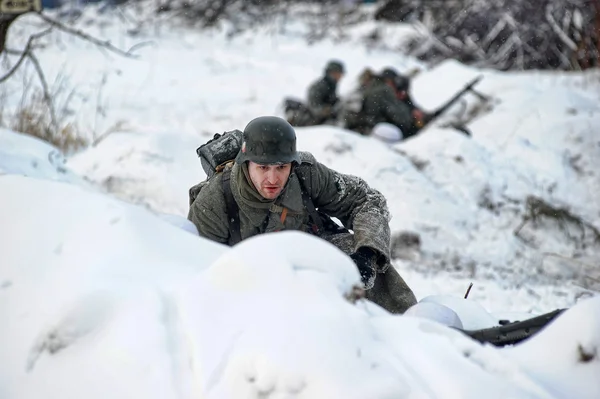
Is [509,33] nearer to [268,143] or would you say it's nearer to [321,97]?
[321,97]

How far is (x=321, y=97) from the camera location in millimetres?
8258

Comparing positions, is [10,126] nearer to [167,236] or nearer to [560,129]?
[167,236]

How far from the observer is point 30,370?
158 cm

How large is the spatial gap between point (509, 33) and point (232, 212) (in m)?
10.9

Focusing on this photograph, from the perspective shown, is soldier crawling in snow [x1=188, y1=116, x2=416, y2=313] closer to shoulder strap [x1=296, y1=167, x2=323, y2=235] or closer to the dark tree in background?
shoulder strap [x1=296, y1=167, x2=323, y2=235]

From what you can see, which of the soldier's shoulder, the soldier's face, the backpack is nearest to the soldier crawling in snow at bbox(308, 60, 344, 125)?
the backpack

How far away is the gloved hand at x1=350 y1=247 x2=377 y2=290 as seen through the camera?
9.78 ft

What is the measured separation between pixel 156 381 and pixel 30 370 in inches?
12.9

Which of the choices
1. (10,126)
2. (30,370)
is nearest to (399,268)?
(10,126)

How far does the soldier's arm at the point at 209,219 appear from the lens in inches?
123

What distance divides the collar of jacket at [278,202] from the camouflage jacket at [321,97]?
5096 mm

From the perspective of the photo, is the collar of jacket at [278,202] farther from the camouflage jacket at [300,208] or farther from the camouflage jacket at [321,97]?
the camouflage jacket at [321,97]

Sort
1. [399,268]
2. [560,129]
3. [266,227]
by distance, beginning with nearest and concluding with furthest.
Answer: [266,227] < [399,268] < [560,129]

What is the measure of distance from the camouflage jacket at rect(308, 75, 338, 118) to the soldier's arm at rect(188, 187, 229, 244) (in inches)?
204
